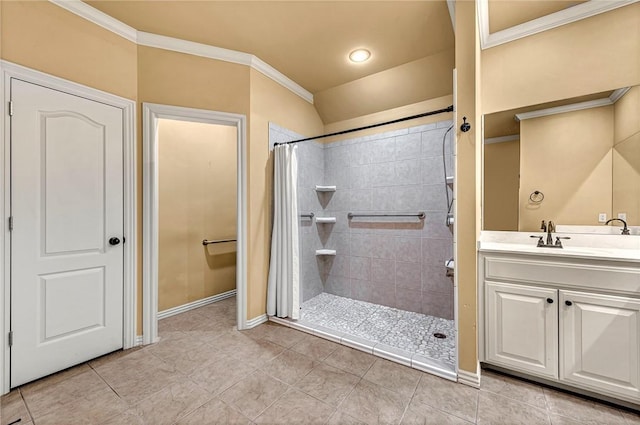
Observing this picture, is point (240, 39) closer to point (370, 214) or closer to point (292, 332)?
point (370, 214)

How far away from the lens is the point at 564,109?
6.66 ft

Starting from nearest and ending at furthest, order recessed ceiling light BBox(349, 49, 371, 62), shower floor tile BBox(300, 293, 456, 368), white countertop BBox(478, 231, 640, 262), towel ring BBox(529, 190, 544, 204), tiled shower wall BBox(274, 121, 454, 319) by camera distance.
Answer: white countertop BBox(478, 231, 640, 262), towel ring BBox(529, 190, 544, 204), shower floor tile BBox(300, 293, 456, 368), recessed ceiling light BBox(349, 49, 371, 62), tiled shower wall BBox(274, 121, 454, 319)

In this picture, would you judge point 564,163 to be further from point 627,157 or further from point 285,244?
point 285,244

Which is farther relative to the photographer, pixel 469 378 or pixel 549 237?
pixel 549 237

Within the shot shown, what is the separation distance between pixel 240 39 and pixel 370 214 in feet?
7.53

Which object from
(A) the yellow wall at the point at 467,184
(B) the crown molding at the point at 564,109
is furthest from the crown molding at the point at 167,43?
(B) the crown molding at the point at 564,109

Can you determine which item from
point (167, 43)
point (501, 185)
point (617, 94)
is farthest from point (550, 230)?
point (167, 43)

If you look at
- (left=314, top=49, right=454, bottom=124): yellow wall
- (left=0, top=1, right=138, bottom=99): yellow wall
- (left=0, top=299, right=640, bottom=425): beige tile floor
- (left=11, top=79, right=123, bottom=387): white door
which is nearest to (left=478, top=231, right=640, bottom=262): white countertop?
(left=0, top=299, right=640, bottom=425): beige tile floor

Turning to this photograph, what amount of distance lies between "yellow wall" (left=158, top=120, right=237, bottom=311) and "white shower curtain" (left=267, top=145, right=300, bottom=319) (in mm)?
1083

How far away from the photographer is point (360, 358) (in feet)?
6.88

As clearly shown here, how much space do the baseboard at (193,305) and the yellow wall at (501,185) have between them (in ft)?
10.4

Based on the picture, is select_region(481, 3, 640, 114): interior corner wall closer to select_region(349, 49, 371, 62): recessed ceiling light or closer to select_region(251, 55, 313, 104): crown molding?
select_region(349, 49, 371, 62): recessed ceiling light

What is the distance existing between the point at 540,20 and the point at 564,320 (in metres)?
2.22

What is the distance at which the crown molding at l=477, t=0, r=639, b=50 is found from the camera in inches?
73.5
